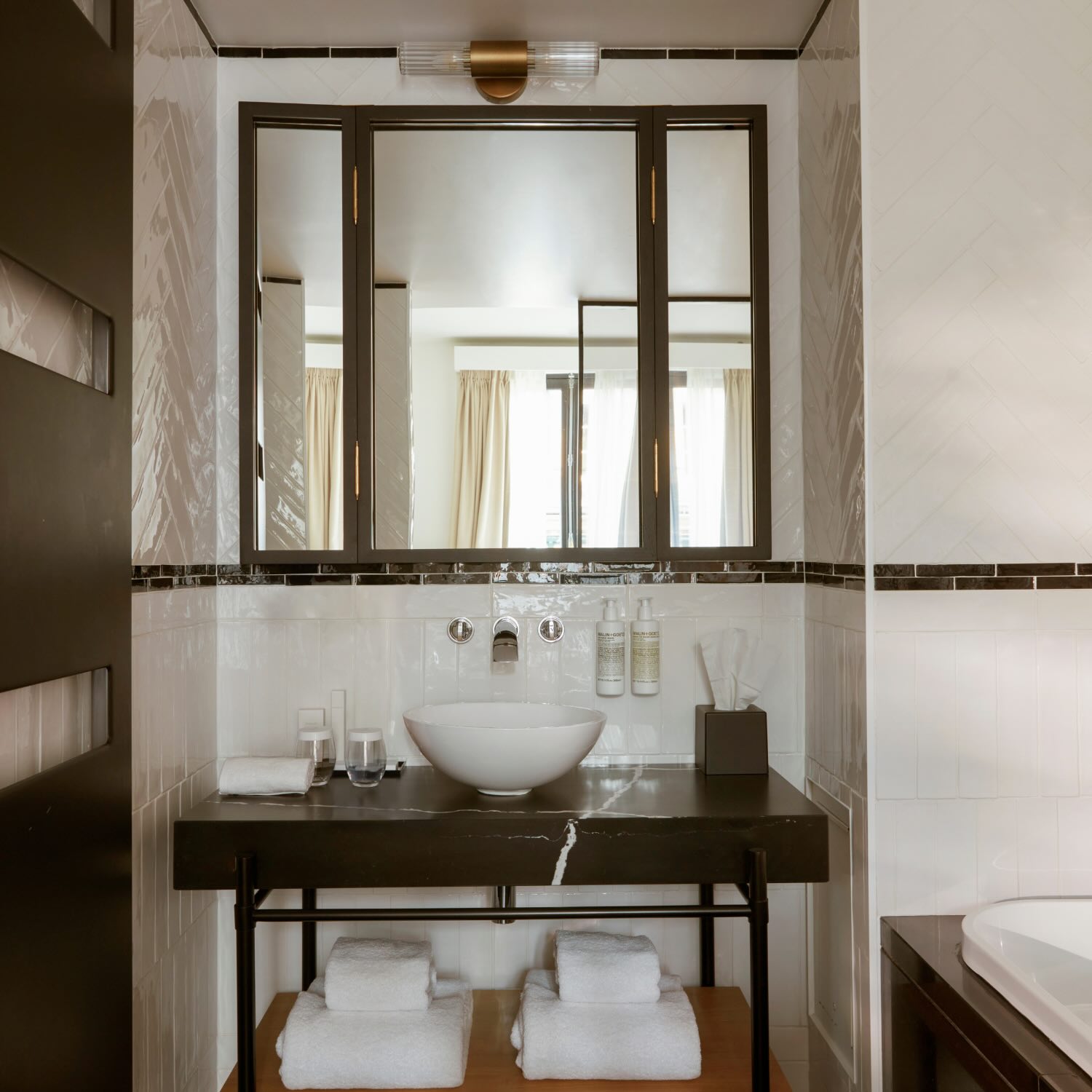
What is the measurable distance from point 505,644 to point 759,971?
84cm

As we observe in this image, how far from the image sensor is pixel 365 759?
6.62 feet

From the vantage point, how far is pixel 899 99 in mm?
1838

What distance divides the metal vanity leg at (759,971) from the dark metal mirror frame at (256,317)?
1.13 metres

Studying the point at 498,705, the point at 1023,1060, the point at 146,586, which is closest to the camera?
the point at 1023,1060

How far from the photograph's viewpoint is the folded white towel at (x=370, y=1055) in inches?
71.3

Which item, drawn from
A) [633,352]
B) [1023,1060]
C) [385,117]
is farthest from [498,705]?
[385,117]

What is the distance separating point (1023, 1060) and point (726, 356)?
1.52 meters

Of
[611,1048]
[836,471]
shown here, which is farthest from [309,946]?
[836,471]

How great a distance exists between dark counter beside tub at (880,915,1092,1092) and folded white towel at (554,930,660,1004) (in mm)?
463

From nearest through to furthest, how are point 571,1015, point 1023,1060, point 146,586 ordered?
point 1023,1060 < point 146,586 < point 571,1015

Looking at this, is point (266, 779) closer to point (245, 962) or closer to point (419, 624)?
point (245, 962)

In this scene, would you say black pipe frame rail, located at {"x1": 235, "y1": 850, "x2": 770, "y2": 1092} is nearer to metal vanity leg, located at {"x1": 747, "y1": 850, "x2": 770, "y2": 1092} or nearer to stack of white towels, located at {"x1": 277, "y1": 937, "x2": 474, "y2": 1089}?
metal vanity leg, located at {"x1": 747, "y1": 850, "x2": 770, "y2": 1092}

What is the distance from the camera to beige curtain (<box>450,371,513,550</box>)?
221 centimetres

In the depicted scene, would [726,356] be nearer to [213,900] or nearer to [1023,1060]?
[1023,1060]
